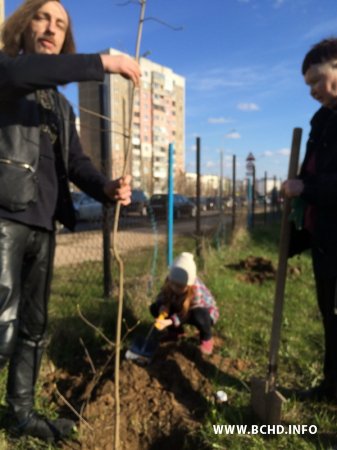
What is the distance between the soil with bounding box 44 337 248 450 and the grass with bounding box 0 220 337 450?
Result: 0.25 ft

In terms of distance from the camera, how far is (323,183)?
2020mm

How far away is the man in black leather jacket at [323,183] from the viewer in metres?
2.05

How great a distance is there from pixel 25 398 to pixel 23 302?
494mm

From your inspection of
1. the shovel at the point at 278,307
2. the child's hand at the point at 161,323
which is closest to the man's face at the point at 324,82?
the shovel at the point at 278,307

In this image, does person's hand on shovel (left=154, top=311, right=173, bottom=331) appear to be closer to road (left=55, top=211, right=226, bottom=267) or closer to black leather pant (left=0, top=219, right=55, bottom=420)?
black leather pant (left=0, top=219, right=55, bottom=420)

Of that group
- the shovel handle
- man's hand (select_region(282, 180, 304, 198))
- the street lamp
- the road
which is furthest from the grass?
the street lamp

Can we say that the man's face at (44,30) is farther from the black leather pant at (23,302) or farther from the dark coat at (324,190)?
the dark coat at (324,190)

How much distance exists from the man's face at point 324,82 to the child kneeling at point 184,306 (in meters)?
1.55

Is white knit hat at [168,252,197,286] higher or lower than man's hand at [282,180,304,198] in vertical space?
lower

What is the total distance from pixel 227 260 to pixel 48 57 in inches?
229

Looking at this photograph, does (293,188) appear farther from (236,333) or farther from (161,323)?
(236,333)

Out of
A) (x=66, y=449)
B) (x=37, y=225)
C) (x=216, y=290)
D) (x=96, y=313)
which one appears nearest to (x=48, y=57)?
(x=37, y=225)

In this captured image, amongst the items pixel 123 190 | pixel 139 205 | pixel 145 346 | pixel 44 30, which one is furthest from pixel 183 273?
pixel 139 205

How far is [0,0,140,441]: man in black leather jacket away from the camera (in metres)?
1.45
